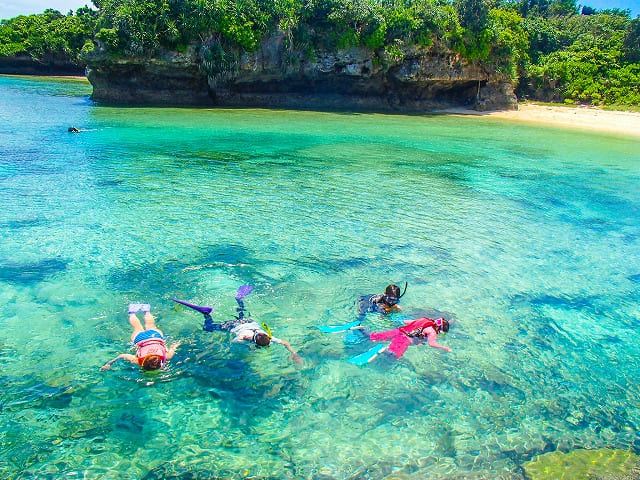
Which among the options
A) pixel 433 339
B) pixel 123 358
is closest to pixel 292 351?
pixel 433 339

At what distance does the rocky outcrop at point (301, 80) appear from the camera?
3447 cm

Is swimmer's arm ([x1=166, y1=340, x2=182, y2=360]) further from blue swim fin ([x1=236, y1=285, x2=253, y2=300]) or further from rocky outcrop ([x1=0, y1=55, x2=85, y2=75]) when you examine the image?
rocky outcrop ([x1=0, y1=55, x2=85, y2=75])

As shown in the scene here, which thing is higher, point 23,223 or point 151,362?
point 23,223

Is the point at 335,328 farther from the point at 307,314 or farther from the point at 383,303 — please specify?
the point at 383,303

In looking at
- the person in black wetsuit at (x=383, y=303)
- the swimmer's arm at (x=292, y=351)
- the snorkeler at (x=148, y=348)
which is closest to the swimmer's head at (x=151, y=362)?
the snorkeler at (x=148, y=348)

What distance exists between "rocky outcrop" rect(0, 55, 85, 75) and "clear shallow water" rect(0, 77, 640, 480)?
183ft

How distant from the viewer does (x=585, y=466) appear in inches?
199

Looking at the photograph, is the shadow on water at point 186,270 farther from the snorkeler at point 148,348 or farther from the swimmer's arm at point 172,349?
the swimmer's arm at point 172,349

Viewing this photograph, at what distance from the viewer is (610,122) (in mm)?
34375

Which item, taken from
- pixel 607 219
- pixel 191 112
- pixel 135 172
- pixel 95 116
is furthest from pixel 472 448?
pixel 191 112

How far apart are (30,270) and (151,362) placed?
13.8ft

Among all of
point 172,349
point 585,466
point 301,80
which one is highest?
point 301,80

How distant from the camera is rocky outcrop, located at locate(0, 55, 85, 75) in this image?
2496 inches

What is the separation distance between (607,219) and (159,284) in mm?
A: 12435
